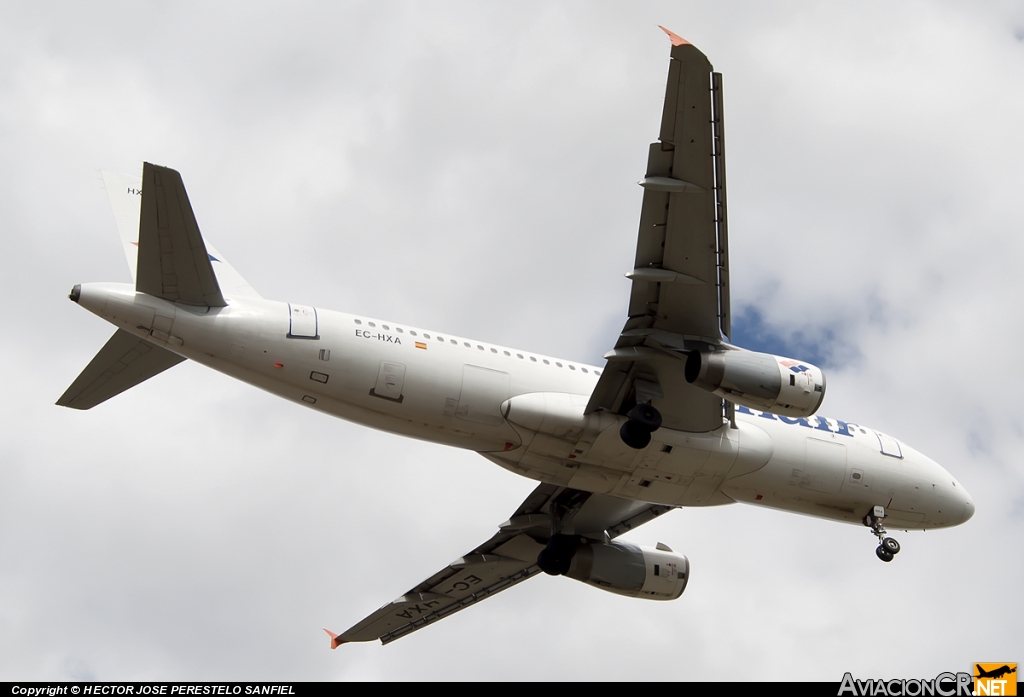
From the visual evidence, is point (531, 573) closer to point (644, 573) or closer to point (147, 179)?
point (644, 573)

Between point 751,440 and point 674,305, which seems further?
point 751,440

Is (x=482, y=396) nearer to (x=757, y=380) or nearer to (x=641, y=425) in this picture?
(x=641, y=425)

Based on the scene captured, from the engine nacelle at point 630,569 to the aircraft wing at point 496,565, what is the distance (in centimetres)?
65

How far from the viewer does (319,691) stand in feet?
71.1

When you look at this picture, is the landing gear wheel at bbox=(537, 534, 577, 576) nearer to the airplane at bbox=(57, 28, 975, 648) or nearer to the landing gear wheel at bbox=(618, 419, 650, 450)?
the airplane at bbox=(57, 28, 975, 648)

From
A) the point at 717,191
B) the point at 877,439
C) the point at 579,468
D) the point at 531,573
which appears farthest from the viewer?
the point at 531,573

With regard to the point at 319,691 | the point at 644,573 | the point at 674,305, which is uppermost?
the point at 674,305

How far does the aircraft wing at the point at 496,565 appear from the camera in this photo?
27.6m

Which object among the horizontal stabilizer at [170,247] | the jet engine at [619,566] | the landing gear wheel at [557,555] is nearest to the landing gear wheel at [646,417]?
the landing gear wheel at [557,555]

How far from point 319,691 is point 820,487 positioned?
1129 centimetres

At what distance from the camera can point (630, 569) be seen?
27188mm

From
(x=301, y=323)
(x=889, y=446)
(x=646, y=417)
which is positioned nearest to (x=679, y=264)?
(x=646, y=417)

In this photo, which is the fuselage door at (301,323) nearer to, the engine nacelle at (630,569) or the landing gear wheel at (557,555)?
the landing gear wheel at (557,555)

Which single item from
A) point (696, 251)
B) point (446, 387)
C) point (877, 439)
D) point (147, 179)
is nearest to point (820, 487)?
point (877, 439)
